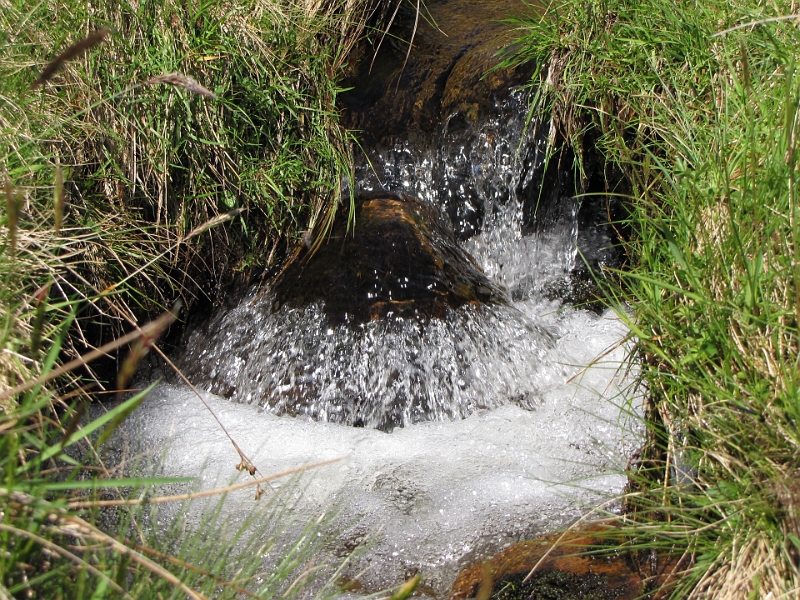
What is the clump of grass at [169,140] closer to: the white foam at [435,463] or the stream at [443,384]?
the stream at [443,384]

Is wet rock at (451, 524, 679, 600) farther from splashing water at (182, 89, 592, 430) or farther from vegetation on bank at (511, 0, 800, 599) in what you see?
splashing water at (182, 89, 592, 430)

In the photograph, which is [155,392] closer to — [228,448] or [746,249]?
[228,448]

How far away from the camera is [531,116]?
3.64 meters

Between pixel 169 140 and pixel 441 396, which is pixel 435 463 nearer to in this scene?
pixel 441 396

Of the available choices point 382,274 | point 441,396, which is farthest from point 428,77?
point 441,396

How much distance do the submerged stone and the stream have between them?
0.19 feet

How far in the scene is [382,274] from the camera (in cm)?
345

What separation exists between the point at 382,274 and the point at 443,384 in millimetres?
644

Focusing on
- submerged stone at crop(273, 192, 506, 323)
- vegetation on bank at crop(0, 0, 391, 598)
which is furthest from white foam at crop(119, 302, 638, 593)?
submerged stone at crop(273, 192, 506, 323)

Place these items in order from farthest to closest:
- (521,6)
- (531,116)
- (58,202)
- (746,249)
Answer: (521,6) < (531,116) < (746,249) < (58,202)

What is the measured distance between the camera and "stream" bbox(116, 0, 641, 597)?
251 centimetres

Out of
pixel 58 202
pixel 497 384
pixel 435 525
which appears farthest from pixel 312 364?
pixel 58 202

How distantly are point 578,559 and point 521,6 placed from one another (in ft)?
13.5

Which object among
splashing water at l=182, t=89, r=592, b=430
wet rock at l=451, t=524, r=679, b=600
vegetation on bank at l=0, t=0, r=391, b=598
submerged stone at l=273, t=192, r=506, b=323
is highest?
vegetation on bank at l=0, t=0, r=391, b=598
